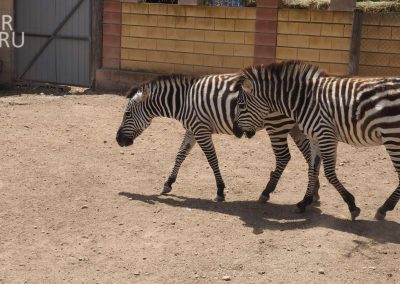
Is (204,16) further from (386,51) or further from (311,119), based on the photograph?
(311,119)

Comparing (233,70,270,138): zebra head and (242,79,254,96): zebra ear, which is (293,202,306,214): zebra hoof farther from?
(242,79,254,96): zebra ear

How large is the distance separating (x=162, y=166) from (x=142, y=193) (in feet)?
3.71

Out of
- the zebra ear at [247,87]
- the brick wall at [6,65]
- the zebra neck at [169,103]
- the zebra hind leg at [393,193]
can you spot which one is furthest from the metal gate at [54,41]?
the zebra hind leg at [393,193]

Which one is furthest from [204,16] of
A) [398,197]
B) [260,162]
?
[398,197]

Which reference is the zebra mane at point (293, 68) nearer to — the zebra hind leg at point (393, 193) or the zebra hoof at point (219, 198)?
the zebra hind leg at point (393, 193)

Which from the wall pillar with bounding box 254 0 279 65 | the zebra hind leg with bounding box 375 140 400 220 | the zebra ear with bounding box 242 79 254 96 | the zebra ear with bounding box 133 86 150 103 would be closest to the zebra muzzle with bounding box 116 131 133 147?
the zebra ear with bounding box 133 86 150 103

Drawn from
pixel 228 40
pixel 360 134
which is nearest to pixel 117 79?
pixel 228 40

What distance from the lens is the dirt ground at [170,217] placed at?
587cm

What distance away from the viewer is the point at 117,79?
1354cm

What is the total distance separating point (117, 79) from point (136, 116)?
5506 millimetres

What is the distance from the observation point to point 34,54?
15.2 metres

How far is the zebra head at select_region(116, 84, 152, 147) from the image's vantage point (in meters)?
8.12

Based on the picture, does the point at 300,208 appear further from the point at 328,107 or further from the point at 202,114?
the point at 202,114

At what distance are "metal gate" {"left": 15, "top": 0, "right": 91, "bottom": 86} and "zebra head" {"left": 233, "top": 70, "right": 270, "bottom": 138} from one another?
7.31 m
